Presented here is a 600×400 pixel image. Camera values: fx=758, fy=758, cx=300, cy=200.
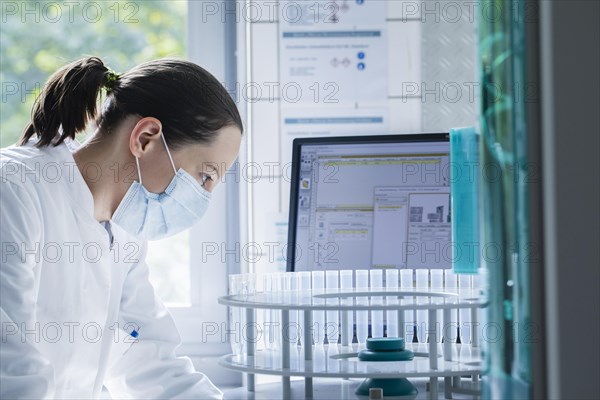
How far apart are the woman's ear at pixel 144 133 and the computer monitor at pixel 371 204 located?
0.55m

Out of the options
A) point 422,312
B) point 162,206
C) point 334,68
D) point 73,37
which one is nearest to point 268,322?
point 422,312

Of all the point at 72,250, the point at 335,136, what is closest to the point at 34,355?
the point at 72,250

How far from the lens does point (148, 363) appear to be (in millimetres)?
1705

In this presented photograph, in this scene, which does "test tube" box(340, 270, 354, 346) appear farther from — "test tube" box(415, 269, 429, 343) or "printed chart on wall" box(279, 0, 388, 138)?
"printed chart on wall" box(279, 0, 388, 138)

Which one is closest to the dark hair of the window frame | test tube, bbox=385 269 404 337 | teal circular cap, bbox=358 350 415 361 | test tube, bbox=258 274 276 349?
test tube, bbox=258 274 276 349

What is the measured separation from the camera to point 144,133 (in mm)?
1537

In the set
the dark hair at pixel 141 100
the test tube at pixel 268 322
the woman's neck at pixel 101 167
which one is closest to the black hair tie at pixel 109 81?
the dark hair at pixel 141 100

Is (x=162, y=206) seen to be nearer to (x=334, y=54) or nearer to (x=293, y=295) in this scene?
(x=293, y=295)

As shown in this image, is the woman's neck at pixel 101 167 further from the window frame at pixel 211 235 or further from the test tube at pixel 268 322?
the window frame at pixel 211 235

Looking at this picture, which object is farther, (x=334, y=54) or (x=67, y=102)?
(x=334, y=54)

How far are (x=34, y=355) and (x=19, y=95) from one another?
1412mm

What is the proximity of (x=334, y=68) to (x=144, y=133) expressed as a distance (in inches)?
30.2

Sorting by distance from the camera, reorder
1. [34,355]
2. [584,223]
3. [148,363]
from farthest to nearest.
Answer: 1. [148,363]
2. [34,355]
3. [584,223]

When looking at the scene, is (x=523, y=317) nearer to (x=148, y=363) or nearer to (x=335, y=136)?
(x=148, y=363)
